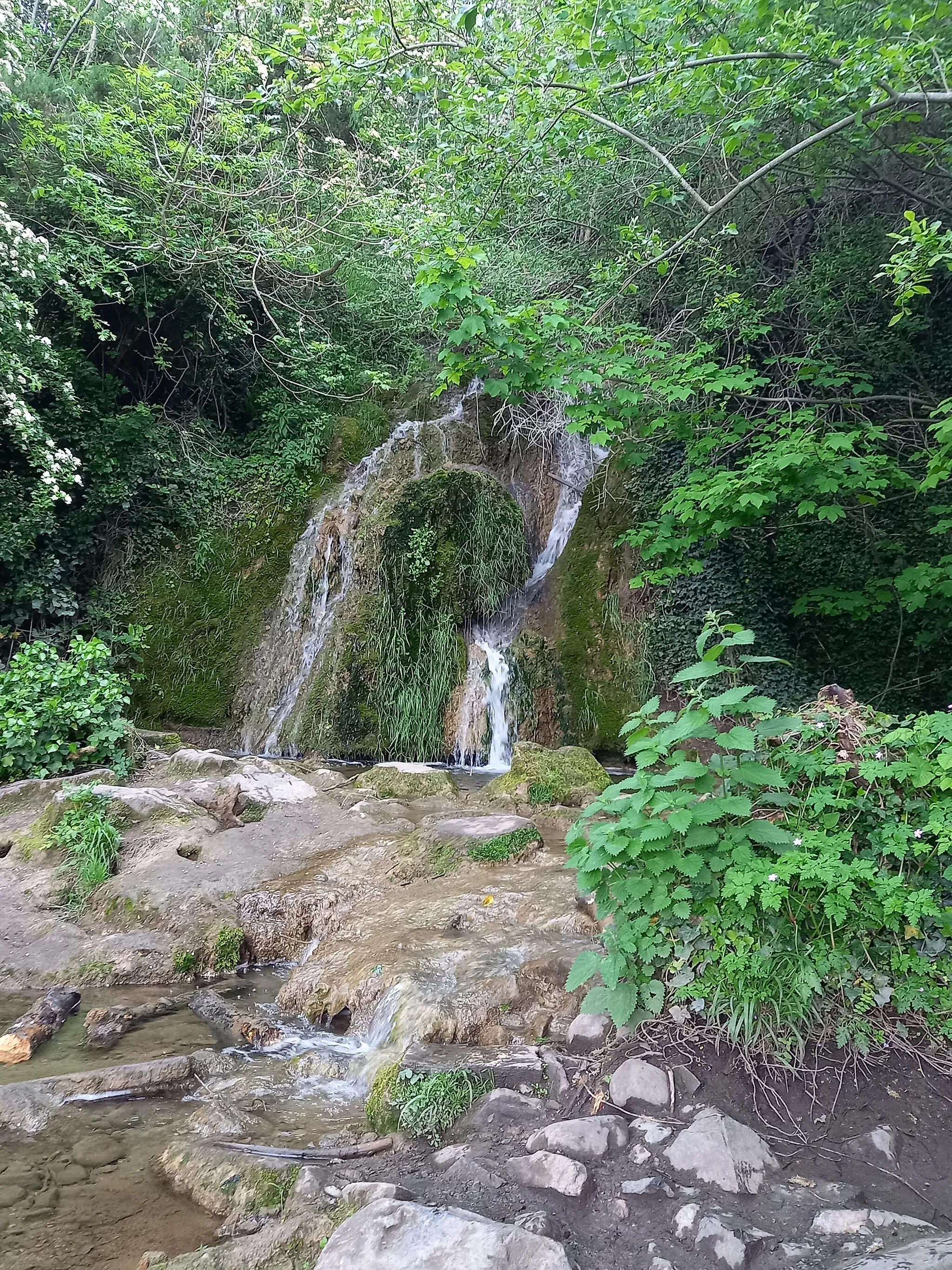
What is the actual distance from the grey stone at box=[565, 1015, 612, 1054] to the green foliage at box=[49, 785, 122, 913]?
12.3 ft

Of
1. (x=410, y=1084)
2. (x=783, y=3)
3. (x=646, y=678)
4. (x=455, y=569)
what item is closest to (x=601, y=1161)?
(x=410, y=1084)

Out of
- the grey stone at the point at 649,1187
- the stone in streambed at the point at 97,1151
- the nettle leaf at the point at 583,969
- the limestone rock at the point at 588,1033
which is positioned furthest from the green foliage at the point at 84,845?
the grey stone at the point at 649,1187

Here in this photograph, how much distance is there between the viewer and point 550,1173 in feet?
7.25

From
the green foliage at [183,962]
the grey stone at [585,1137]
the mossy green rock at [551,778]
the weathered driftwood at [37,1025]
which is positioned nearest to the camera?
the grey stone at [585,1137]

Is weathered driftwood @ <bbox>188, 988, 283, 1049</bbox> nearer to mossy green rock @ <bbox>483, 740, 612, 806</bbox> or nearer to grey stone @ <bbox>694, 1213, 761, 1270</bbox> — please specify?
grey stone @ <bbox>694, 1213, 761, 1270</bbox>

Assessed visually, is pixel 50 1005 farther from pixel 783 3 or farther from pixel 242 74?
pixel 242 74

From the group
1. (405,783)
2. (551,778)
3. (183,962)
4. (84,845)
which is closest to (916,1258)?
(183,962)

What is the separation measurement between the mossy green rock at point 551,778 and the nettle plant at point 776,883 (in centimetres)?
366

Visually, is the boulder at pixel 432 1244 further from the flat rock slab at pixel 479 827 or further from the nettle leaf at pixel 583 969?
the flat rock slab at pixel 479 827

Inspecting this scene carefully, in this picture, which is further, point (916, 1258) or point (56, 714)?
point (56, 714)

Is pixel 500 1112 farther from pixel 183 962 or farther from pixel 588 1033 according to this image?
pixel 183 962

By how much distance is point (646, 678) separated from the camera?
9.31 metres

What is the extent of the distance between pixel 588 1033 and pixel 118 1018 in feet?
8.55

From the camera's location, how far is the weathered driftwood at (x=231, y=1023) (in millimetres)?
3738
